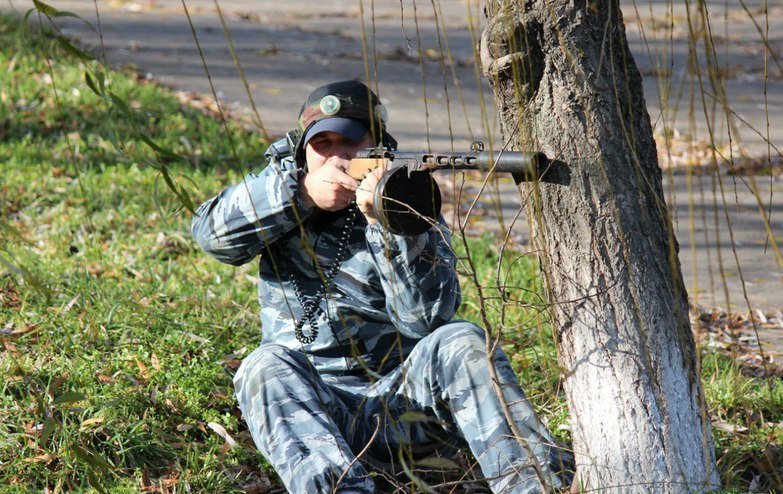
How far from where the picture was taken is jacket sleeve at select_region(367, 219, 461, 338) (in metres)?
2.62

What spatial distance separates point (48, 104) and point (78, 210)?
170 centimetres

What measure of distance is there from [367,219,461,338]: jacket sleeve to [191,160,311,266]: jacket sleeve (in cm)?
27

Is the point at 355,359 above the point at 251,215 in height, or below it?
below

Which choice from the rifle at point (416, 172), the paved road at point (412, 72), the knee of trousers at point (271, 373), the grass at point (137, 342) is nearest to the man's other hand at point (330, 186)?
the rifle at point (416, 172)

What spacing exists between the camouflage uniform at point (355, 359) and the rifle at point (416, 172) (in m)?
0.08

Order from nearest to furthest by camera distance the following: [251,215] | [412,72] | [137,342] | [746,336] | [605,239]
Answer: [605,239], [251,215], [137,342], [746,336], [412,72]

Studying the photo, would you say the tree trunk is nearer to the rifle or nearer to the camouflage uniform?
the rifle

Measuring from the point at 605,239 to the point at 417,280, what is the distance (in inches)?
25.8

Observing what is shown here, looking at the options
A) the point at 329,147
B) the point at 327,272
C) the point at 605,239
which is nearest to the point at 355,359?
the point at 327,272

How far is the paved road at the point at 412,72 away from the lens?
5.39 meters

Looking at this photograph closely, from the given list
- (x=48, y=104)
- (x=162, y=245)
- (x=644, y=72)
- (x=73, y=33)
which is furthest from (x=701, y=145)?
(x=73, y=33)

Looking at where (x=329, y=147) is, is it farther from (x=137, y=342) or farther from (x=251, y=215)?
(x=137, y=342)

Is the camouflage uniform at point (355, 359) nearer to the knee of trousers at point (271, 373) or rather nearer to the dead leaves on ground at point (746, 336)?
the knee of trousers at point (271, 373)

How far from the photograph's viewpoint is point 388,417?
2.47 metres
